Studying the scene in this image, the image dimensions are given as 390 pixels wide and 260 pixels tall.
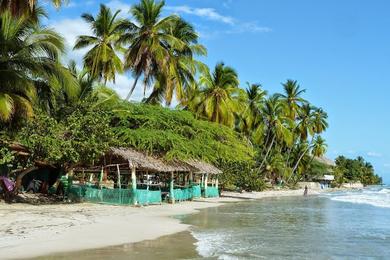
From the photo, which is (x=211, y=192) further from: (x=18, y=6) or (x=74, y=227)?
(x=18, y=6)

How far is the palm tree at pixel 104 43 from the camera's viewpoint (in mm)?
29672

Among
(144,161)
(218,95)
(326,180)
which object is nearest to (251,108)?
(218,95)

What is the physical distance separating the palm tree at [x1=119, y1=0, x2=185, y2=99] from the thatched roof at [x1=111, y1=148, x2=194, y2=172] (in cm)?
744

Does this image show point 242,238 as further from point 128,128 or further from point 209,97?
point 209,97

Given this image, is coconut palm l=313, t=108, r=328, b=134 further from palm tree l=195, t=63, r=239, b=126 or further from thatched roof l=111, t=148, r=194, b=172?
thatched roof l=111, t=148, r=194, b=172

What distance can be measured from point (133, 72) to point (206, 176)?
8.21 m

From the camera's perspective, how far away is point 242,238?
13.8 meters

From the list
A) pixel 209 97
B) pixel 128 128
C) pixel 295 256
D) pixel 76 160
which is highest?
pixel 209 97

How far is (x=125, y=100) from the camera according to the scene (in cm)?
2692

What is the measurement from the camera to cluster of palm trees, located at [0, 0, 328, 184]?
1596 centimetres

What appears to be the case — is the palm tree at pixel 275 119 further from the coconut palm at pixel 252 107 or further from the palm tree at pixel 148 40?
the palm tree at pixel 148 40

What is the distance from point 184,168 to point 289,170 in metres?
44.1

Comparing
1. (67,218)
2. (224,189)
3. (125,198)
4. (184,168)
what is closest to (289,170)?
(224,189)

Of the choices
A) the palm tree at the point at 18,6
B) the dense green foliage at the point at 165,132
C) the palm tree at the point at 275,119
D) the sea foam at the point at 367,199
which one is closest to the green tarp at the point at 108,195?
the dense green foliage at the point at 165,132
